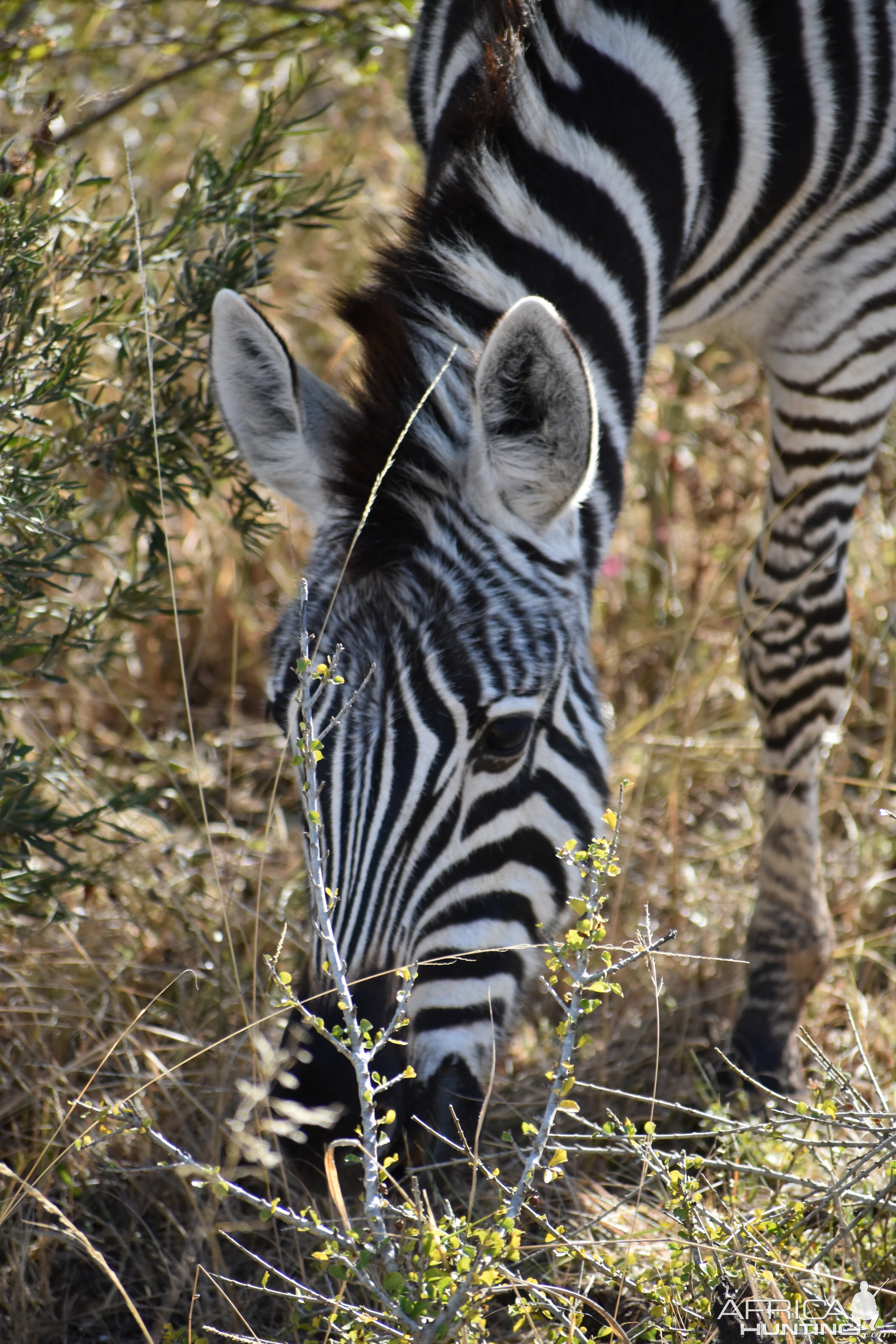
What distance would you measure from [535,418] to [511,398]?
7 centimetres

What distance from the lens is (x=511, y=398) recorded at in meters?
2.44

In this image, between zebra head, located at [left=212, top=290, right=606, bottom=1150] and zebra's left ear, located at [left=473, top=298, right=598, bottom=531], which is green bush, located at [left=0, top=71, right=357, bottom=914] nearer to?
zebra head, located at [left=212, top=290, right=606, bottom=1150]

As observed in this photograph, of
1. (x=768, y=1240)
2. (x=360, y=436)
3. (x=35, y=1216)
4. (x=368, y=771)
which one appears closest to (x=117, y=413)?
(x=360, y=436)

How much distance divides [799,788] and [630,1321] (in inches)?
79.5

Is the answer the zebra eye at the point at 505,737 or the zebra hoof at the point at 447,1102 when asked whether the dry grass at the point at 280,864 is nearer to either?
the zebra hoof at the point at 447,1102

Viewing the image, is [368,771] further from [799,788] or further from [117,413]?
[799,788]

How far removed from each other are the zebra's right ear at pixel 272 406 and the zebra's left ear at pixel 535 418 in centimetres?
37

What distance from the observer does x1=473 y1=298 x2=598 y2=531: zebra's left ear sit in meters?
2.27

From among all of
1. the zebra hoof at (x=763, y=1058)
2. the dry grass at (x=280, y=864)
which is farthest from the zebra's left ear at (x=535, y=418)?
the zebra hoof at (x=763, y=1058)

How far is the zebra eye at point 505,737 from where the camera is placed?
2422mm

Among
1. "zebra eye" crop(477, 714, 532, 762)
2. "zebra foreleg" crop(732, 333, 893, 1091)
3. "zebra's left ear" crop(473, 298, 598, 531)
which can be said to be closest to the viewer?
"zebra's left ear" crop(473, 298, 598, 531)

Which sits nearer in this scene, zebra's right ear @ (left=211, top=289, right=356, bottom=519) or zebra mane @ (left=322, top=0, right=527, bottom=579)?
zebra mane @ (left=322, top=0, right=527, bottom=579)

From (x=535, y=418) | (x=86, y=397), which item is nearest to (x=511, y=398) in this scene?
(x=535, y=418)

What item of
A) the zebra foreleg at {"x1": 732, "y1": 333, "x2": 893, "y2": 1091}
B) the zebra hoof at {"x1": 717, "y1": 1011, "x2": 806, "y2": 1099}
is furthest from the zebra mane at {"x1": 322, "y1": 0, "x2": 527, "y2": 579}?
the zebra hoof at {"x1": 717, "y1": 1011, "x2": 806, "y2": 1099}
